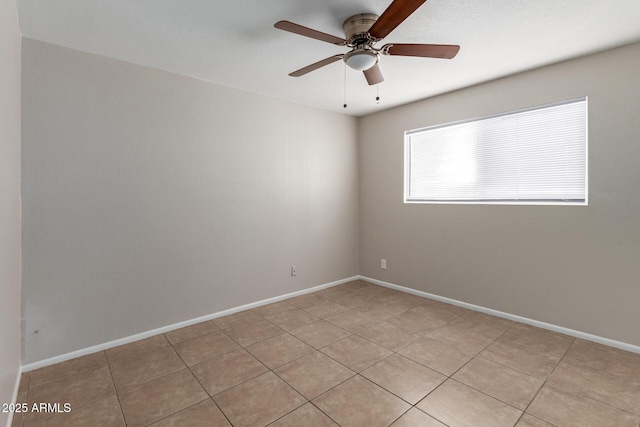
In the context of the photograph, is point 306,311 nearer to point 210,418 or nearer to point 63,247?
point 210,418

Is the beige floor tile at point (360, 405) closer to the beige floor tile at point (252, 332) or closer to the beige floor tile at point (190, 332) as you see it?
the beige floor tile at point (252, 332)

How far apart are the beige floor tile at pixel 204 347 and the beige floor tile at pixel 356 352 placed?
83 centimetres

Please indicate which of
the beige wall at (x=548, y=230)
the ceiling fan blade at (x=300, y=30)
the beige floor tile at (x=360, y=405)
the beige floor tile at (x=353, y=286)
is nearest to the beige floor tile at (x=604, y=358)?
the beige wall at (x=548, y=230)

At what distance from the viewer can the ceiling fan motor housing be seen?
1931 mm

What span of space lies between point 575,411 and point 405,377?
3.13 ft

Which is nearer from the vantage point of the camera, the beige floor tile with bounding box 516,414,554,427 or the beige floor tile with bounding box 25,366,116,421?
the beige floor tile with bounding box 516,414,554,427

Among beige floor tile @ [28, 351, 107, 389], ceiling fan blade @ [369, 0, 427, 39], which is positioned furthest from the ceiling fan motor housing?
beige floor tile @ [28, 351, 107, 389]

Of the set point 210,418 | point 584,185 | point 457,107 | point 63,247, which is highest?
point 457,107

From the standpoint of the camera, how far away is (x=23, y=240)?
2143 millimetres

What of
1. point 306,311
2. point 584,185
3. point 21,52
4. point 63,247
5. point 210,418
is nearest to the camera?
point 210,418

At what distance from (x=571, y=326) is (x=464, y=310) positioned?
2.99 ft

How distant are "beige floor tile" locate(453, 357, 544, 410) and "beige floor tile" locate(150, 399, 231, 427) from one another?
1.56m

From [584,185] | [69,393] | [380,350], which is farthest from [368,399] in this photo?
[584,185]

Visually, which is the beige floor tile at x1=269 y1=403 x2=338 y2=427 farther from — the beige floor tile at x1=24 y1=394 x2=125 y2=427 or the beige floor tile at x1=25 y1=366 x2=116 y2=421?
the beige floor tile at x1=25 y1=366 x2=116 y2=421
